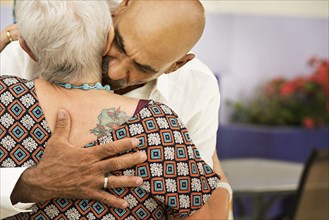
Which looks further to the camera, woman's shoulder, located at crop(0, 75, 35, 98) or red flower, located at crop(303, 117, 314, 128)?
red flower, located at crop(303, 117, 314, 128)

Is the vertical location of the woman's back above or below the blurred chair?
above

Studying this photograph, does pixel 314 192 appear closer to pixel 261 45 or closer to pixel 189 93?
pixel 189 93

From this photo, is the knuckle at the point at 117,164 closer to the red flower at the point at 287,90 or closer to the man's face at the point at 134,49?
the man's face at the point at 134,49

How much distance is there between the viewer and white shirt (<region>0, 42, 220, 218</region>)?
210cm

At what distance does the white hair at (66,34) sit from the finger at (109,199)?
27 centimetres

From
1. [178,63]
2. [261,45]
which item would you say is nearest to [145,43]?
[178,63]

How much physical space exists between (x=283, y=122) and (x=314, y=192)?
3110 mm

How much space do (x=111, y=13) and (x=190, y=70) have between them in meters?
0.53

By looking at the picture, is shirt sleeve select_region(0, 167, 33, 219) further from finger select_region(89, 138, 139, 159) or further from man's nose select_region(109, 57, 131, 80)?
man's nose select_region(109, 57, 131, 80)

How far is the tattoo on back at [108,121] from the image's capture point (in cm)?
171

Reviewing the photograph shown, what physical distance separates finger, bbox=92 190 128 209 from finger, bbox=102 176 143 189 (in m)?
0.03

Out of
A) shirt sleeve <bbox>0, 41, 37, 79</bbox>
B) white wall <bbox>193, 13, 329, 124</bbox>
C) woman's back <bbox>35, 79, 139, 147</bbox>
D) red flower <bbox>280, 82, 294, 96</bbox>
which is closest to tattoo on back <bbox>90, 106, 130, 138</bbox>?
woman's back <bbox>35, 79, 139, 147</bbox>

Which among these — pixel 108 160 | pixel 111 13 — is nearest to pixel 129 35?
pixel 111 13

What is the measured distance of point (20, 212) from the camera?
1.76m
